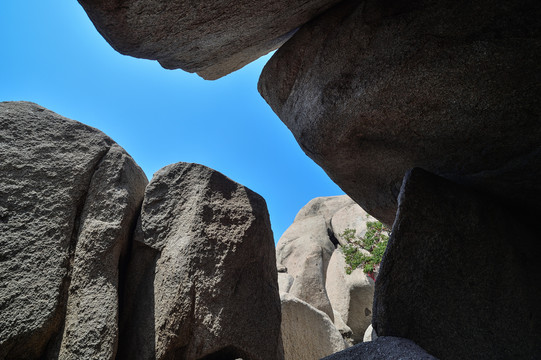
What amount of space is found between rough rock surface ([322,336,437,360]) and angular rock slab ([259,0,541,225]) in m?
1.88

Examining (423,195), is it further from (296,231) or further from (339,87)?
(296,231)

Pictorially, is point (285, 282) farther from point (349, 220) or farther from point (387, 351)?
point (387, 351)

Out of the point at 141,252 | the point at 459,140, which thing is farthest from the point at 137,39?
the point at 459,140

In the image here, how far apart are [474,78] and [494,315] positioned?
1.94 m

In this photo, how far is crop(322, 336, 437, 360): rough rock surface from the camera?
200 centimetres

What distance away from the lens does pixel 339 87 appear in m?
3.39

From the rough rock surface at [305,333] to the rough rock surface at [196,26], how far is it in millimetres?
4191

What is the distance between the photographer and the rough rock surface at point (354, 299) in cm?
1010

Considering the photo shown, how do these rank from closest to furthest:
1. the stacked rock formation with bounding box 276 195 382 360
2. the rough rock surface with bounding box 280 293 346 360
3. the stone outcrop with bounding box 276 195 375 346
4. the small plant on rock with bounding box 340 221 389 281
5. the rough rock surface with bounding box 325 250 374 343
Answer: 1. the rough rock surface with bounding box 280 293 346 360
2. the stacked rock formation with bounding box 276 195 382 360
3. the small plant on rock with bounding box 340 221 389 281
4. the stone outcrop with bounding box 276 195 375 346
5. the rough rock surface with bounding box 325 250 374 343

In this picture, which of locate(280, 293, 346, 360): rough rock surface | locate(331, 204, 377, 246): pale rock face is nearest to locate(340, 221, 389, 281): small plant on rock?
locate(331, 204, 377, 246): pale rock face

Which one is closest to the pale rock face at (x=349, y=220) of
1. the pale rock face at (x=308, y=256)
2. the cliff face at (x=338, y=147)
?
the pale rock face at (x=308, y=256)

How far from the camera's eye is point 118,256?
2980 millimetres

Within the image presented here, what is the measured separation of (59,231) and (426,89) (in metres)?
3.50

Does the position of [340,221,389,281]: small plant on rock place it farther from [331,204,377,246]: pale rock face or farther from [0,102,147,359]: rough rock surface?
[0,102,147,359]: rough rock surface
